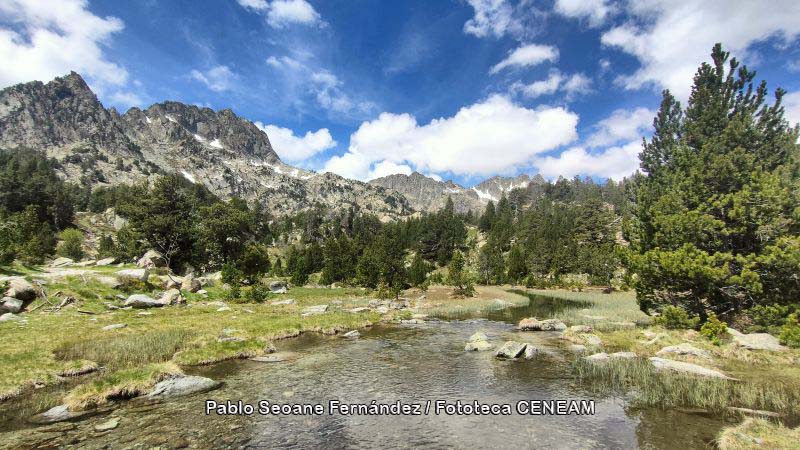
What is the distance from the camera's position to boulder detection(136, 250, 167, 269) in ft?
229

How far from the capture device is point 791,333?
24.3m

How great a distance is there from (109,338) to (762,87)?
73386 millimetres

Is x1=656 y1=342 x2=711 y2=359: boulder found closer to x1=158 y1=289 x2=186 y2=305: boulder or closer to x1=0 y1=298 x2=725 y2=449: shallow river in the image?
x1=0 y1=298 x2=725 y2=449: shallow river

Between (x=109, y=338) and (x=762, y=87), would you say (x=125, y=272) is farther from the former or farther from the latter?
(x=762, y=87)

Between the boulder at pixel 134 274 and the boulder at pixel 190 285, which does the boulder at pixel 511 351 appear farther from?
the boulder at pixel 134 274

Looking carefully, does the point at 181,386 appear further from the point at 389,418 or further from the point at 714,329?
the point at 714,329

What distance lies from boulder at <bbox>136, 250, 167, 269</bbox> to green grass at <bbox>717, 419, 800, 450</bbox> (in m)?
80.8

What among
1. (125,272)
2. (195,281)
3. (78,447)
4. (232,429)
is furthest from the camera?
(195,281)

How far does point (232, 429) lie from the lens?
49.4ft

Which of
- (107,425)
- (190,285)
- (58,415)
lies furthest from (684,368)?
(190,285)

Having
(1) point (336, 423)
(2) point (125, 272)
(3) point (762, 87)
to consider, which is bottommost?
(1) point (336, 423)

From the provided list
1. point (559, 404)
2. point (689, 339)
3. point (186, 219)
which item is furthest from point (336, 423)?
point (186, 219)

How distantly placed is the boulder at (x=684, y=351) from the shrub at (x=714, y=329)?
271cm

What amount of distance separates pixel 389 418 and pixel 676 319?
2685cm
